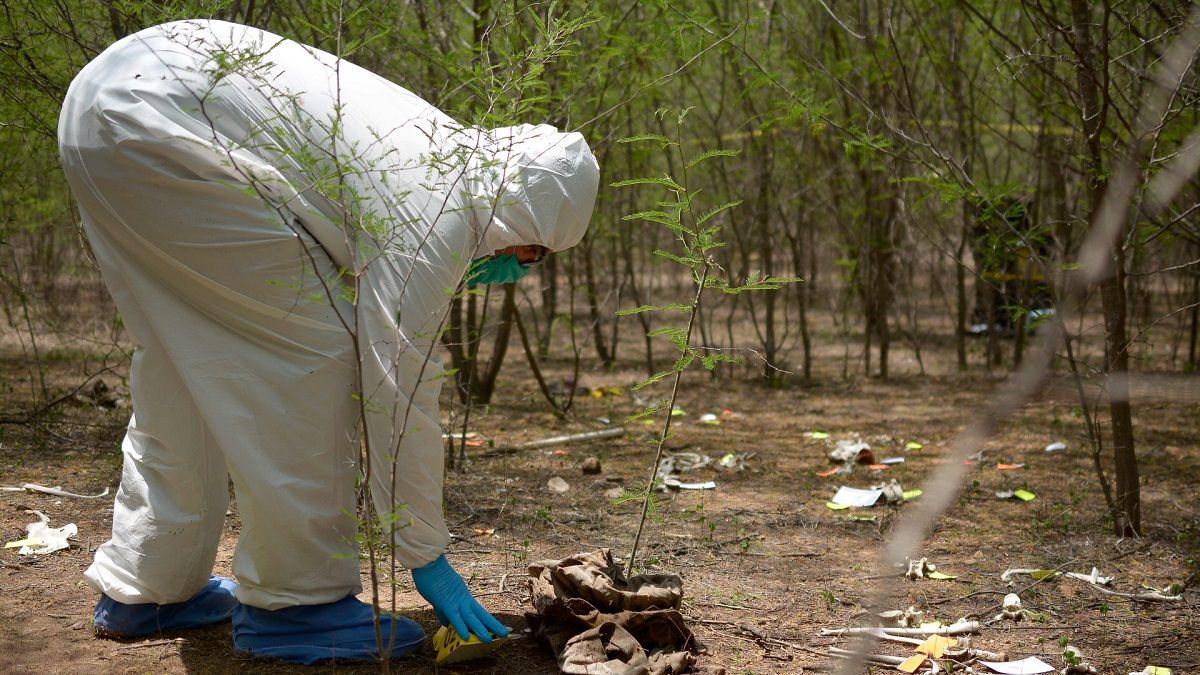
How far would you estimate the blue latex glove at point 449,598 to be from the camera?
254cm

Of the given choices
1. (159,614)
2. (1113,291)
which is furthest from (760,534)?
(159,614)

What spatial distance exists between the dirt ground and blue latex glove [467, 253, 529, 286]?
94cm

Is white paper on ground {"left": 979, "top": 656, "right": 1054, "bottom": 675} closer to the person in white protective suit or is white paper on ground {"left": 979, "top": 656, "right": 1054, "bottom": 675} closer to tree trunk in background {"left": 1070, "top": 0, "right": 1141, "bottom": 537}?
tree trunk in background {"left": 1070, "top": 0, "right": 1141, "bottom": 537}

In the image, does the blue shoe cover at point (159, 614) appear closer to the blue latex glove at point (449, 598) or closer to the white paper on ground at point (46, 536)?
the blue latex glove at point (449, 598)

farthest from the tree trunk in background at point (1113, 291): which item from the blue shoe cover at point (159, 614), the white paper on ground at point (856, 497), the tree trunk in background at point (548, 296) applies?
the tree trunk in background at point (548, 296)

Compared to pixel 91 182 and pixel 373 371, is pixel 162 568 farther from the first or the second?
pixel 91 182

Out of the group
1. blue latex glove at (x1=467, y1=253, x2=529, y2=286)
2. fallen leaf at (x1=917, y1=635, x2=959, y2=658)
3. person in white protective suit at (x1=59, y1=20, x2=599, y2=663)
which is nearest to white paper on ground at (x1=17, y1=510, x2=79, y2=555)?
person in white protective suit at (x1=59, y1=20, x2=599, y2=663)

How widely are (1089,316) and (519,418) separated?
5.46m

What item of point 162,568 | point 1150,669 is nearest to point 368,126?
point 162,568

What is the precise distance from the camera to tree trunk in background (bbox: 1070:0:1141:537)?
3520mm

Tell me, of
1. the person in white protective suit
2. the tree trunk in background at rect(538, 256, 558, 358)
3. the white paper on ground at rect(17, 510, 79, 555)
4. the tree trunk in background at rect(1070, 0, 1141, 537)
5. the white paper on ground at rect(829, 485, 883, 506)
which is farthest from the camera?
the tree trunk in background at rect(538, 256, 558, 358)

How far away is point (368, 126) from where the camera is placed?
231cm

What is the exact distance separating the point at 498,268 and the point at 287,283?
599 mm

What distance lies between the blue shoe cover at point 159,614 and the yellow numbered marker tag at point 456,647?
1.96 feet
